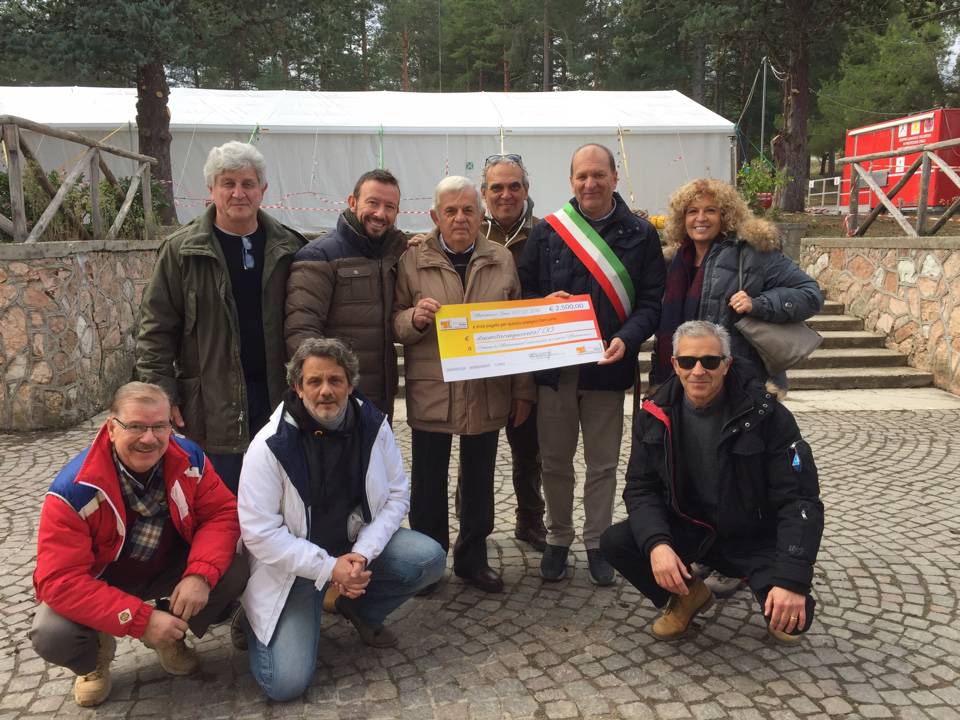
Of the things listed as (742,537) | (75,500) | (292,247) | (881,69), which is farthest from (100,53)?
(881,69)

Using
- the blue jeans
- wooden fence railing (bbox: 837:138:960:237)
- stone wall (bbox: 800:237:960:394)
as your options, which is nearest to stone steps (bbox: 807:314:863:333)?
stone wall (bbox: 800:237:960:394)

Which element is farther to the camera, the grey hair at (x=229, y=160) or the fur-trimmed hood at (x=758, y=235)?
the fur-trimmed hood at (x=758, y=235)

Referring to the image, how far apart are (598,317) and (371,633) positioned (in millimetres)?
1649

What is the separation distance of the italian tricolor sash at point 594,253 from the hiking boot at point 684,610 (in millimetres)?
1222

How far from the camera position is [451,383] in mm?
3094

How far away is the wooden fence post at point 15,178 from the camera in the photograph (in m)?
5.95

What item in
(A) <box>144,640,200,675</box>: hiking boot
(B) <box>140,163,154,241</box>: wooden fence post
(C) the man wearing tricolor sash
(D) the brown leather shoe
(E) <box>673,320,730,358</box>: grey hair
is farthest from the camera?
(B) <box>140,163,154,241</box>: wooden fence post

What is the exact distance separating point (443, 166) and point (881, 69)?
880 inches

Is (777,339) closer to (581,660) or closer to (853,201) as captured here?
(581,660)

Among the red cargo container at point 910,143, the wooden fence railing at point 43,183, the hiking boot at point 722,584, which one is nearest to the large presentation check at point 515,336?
the hiking boot at point 722,584

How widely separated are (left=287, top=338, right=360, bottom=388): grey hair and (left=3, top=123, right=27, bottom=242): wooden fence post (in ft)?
15.6

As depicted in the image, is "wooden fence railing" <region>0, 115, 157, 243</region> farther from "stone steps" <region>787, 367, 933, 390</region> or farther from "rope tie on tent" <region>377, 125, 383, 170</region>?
"stone steps" <region>787, 367, 933, 390</region>

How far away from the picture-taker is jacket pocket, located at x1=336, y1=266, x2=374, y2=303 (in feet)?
9.64

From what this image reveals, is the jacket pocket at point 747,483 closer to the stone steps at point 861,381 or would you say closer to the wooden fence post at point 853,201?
the stone steps at point 861,381
